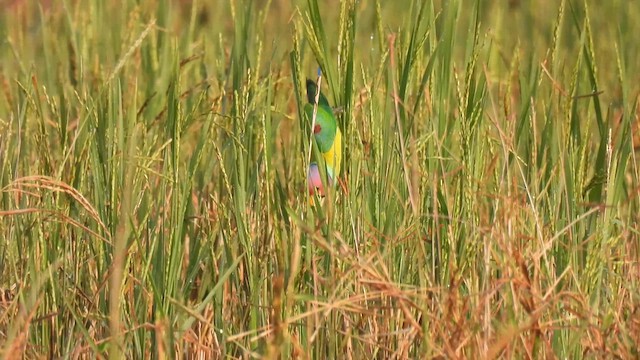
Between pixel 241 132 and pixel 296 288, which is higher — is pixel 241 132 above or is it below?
above

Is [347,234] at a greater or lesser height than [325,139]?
lesser

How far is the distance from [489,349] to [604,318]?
0.57ft

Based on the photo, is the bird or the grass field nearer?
the grass field

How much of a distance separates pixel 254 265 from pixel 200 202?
38 cm

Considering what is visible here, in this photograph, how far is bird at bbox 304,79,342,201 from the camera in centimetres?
193

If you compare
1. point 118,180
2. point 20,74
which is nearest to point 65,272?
point 118,180

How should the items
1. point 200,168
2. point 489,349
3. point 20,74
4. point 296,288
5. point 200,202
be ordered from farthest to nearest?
point 20,74, point 200,168, point 200,202, point 296,288, point 489,349

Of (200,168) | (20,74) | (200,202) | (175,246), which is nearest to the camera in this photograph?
(175,246)

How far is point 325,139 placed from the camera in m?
1.95

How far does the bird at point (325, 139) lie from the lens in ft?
6.34

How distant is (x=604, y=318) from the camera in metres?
1.67

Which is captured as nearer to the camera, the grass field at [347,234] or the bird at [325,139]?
the grass field at [347,234]

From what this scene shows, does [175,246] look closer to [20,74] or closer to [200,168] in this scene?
[200,168]

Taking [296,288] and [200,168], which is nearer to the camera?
[296,288]
